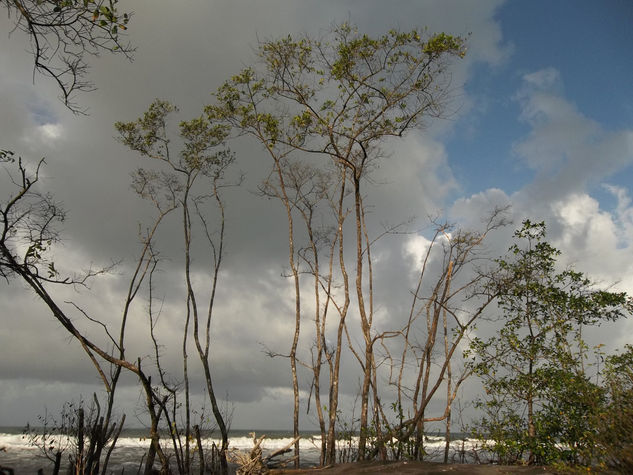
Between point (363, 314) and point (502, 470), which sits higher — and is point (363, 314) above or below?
above

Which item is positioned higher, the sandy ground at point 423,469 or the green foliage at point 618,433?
the green foliage at point 618,433

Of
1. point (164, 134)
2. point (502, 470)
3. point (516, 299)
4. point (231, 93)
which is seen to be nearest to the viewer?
point (502, 470)

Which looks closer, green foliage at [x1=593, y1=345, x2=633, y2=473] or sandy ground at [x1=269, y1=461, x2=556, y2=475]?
green foliage at [x1=593, y1=345, x2=633, y2=473]

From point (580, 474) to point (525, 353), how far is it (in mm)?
6528

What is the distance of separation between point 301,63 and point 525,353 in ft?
32.7

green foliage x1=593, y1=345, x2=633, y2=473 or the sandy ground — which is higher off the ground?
green foliage x1=593, y1=345, x2=633, y2=473

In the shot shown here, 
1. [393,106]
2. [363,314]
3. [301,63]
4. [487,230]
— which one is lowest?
[363,314]

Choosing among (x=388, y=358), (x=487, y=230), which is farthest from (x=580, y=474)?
(x=487, y=230)

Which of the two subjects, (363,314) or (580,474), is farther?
(363,314)

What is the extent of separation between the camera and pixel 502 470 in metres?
8.42

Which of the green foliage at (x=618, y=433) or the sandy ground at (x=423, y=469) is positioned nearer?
the green foliage at (x=618, y=433)

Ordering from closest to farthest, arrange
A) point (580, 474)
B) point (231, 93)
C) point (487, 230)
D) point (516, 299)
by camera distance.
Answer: point (580, 474) → point (516, 299) → point (231, 93) → point (487, 230)

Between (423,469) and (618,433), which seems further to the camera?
(423,469)

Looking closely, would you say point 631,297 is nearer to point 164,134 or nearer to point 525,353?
point 525,353
